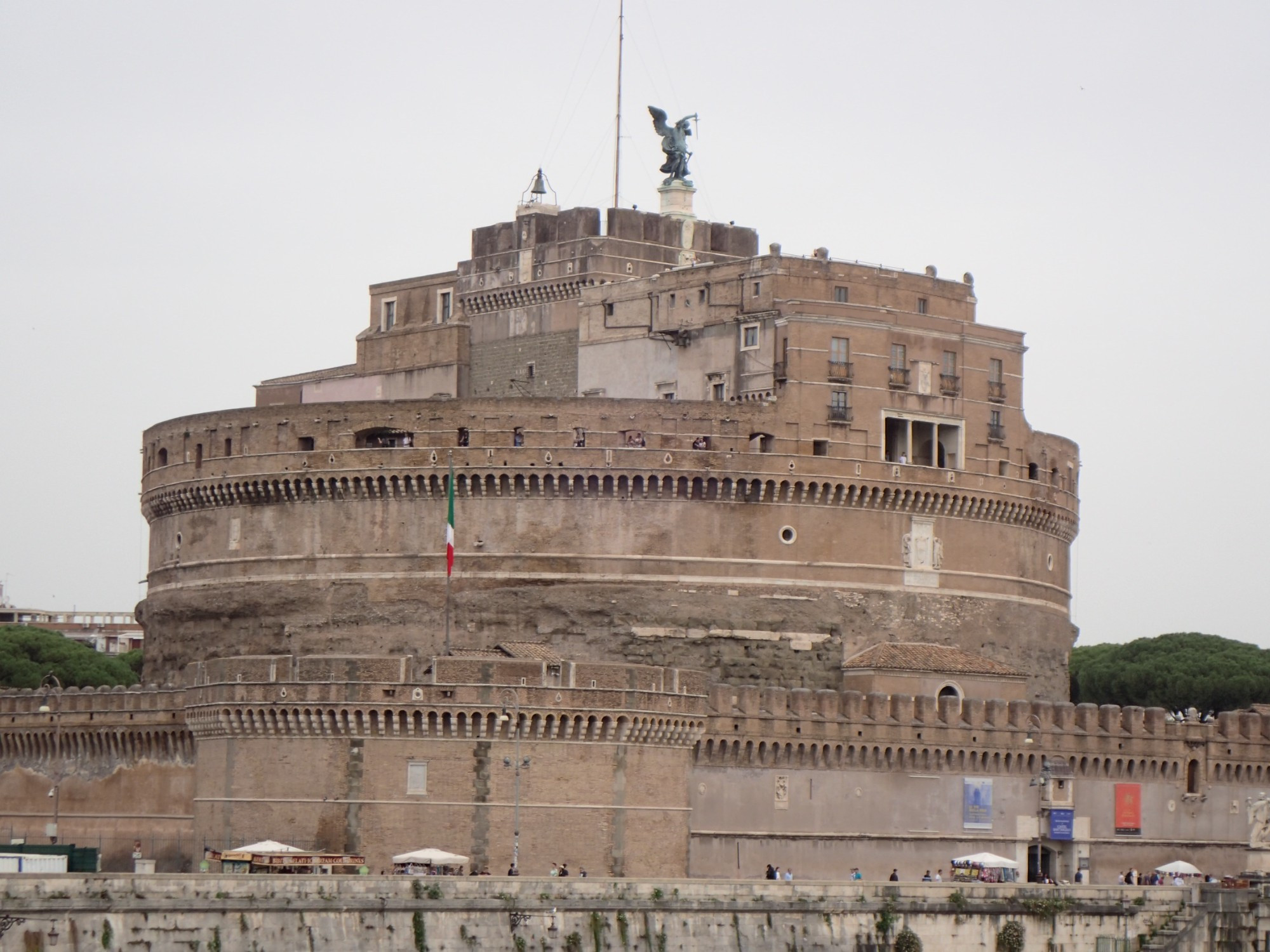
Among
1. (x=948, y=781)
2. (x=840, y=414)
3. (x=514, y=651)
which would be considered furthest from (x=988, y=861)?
(x=840, y=414)

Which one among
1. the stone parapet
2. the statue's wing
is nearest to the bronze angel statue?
the statue's wing

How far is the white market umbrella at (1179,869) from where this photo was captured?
2692 inches

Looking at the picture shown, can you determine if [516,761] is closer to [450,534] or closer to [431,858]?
[431,858]

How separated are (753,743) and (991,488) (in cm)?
1435

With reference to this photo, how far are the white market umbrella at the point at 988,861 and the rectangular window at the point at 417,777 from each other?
1415 cm

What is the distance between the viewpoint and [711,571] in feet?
233

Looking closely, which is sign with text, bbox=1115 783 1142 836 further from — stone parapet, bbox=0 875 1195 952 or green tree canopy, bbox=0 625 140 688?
green tree canopy, bbox=0 625 140 688

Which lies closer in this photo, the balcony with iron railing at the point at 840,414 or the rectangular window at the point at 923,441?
the balcony with iron railing at the point at 840,414

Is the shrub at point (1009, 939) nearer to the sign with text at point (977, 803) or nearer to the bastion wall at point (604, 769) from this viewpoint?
the bastion wall at point (604, 769)

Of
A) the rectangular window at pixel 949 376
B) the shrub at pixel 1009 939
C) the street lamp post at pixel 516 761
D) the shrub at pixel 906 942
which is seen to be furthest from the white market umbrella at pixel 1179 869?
the street lamp post at pixel 516 761

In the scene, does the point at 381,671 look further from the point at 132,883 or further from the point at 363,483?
the point at 363,483

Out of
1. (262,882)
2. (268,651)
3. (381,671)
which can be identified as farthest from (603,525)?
(262,882)

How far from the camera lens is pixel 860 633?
7212 centimetres

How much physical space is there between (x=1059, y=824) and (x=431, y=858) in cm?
1929
